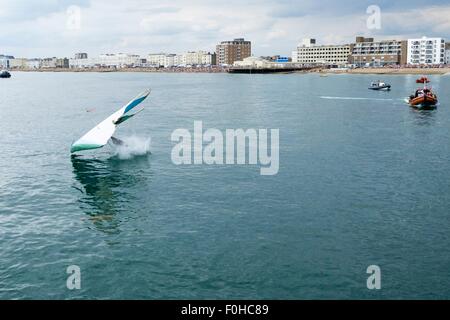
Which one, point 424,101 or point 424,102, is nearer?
point 424,101

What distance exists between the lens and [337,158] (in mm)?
53906

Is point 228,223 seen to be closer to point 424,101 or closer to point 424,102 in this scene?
point 424,101

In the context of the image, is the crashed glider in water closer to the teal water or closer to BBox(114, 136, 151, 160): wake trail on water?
the teal water

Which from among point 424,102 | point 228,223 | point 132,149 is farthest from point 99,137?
point 424,102

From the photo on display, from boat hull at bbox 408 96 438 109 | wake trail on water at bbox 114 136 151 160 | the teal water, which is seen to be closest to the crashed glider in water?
the teal water

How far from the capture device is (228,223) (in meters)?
33.6

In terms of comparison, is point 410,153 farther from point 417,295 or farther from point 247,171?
point 417,295

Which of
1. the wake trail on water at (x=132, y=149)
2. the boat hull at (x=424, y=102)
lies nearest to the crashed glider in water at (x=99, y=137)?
the wake trail on water at (x=132, y=149)

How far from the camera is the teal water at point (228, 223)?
82.9ft

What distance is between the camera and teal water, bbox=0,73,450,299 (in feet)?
82.9

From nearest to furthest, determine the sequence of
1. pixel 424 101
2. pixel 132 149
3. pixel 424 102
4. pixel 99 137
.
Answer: pixel 99 137 → pixel 132 149 → pixel 424 101 → pixel 424 102
